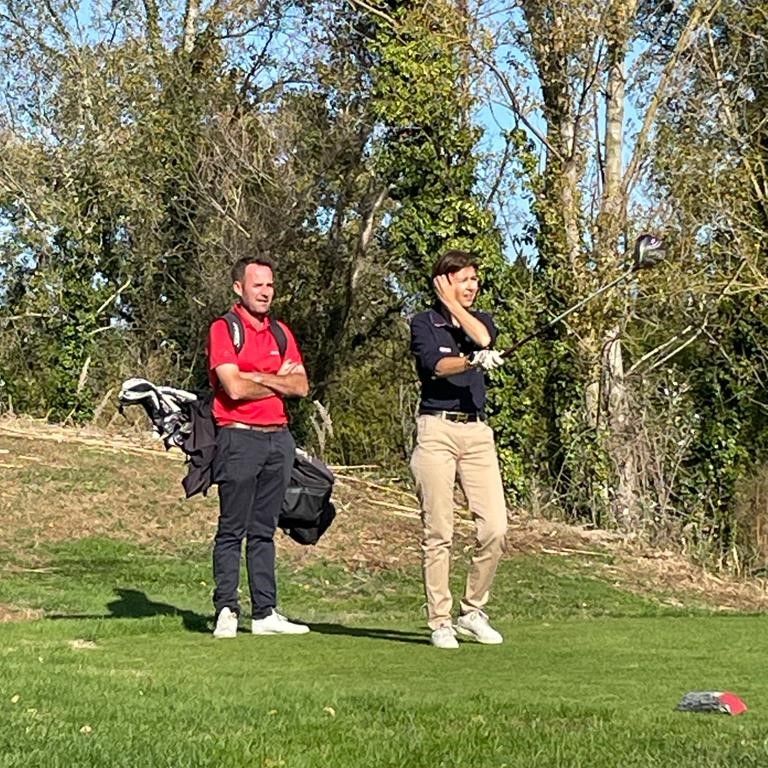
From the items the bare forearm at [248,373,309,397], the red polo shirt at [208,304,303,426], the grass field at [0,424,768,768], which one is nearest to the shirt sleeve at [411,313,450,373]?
the bare forearm at [248,373,309,397]

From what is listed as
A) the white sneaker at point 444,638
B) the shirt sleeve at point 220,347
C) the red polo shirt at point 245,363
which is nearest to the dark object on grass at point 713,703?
the white sneaker at point 444,638

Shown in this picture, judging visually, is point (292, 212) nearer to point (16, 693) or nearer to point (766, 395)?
point (766, 395)

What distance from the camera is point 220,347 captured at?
8141 millimetres

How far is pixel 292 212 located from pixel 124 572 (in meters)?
15.3

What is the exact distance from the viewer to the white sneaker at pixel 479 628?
25.8ft

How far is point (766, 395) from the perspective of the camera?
2336cm

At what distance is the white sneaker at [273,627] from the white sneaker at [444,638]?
103 cm

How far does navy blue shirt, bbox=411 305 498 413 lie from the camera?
7715mm

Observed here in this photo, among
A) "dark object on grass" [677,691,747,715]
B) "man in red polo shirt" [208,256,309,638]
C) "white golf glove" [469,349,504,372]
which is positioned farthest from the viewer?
"man in red polo shirt" [208,256,309,638]

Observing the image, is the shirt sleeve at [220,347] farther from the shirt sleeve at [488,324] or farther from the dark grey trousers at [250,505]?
the shirt sleeve at [488,324]

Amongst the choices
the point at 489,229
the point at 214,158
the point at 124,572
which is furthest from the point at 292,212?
the point at 124,572

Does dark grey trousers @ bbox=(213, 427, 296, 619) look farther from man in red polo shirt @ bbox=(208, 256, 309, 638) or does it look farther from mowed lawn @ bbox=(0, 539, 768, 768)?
mowed lawn @ bbox=(0, 539, 768, 768)

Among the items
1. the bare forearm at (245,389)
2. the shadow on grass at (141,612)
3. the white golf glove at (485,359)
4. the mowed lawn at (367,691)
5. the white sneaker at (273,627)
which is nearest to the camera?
the mowed lawn at (367,691)

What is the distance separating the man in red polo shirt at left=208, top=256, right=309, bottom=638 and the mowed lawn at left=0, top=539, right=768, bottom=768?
33cm
